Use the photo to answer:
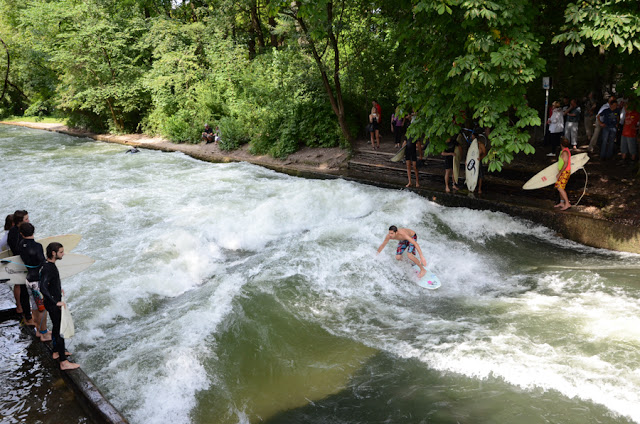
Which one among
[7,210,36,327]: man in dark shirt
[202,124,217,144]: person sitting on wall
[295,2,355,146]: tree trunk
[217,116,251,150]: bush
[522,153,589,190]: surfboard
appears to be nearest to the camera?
[7,210,36,327]: man in dark shirt

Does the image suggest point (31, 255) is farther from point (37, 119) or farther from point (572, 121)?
point (37, 119)

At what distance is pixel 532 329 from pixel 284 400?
358cm

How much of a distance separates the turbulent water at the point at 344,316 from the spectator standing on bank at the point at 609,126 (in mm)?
3244

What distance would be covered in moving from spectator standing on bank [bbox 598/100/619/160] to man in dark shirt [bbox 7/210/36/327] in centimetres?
1224

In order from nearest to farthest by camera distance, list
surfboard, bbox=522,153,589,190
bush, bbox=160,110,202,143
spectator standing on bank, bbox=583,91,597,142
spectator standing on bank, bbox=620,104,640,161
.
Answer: surfboard, bbox=522,153,589,190 < spectator standing on bank, bbox=620,104,640,161 < spectator standing on bank, bbox=583,91,597,142 < bush, bbox=160,110,202,143

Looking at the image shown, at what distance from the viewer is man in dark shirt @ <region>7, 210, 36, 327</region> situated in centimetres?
635

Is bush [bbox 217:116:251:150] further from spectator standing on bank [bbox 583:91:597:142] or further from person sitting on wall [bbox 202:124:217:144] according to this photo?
spectator standing on bank [bbox 583:91:597:142]

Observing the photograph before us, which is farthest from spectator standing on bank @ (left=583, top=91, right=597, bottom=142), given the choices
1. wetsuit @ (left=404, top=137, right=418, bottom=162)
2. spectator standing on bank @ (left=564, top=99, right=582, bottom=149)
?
wetsuit @ (left=404, top=137, right=418, bottom=162)

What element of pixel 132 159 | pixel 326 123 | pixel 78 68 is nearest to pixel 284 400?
pixel 326 123

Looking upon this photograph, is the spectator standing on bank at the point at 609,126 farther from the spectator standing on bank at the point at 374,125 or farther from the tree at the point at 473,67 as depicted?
the spectator standing on bank at the point at 374,125

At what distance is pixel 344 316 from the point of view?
723cm

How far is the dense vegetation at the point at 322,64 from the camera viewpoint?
850 cm

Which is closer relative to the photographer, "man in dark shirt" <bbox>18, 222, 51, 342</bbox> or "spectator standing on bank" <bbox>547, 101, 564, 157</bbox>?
"man in dark shirt" <bbox>18, 222, 51, 342</bbox>

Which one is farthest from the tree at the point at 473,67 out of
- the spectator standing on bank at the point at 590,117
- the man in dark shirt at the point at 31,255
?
the man in dark shirt at the point at 31,255
